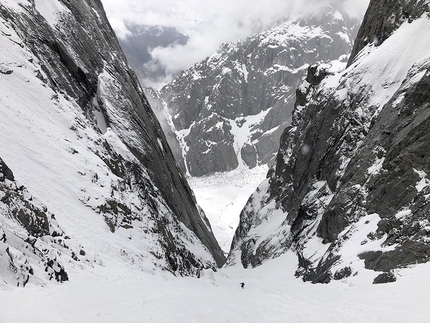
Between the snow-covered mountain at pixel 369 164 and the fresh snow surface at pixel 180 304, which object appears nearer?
the fresh snow surface at pixel 180 304

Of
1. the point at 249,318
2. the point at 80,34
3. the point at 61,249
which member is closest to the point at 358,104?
the point at 249,318

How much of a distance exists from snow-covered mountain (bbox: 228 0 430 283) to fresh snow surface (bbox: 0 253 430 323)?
3.44 meters

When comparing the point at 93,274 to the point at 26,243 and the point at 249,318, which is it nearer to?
the point at 26,243

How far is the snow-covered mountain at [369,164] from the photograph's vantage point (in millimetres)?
22781

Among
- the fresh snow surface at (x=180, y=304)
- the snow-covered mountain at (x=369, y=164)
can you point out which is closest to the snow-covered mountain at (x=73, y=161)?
the fresh snow surface at (x=180, y=304)

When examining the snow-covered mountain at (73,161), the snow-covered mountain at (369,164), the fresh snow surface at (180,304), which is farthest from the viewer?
the snow-covered mountain at (369,164)

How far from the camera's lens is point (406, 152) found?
25.1 metres

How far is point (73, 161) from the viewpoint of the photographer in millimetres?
27453

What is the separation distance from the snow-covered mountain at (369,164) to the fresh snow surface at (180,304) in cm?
344

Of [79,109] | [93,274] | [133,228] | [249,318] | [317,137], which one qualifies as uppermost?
[317,137]

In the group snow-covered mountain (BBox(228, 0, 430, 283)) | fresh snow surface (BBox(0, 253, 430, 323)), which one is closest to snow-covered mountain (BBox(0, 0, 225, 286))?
fresh snow surface (BBox(0, 253, 430, 323))

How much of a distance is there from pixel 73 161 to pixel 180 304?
59.1 feet

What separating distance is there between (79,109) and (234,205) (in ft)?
540

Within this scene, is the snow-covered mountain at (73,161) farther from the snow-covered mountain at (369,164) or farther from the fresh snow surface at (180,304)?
the snow-covered mountain at (369,164)
